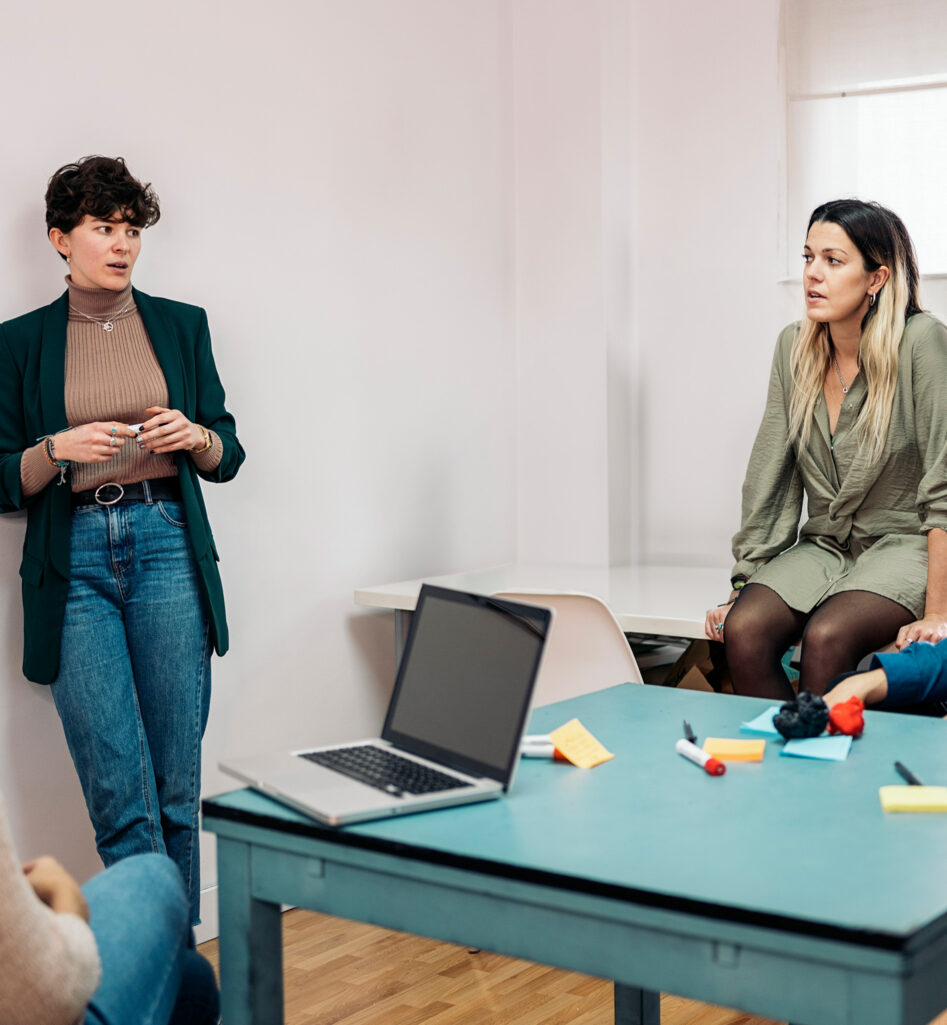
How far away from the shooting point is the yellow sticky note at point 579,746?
Answer: 4.56ft

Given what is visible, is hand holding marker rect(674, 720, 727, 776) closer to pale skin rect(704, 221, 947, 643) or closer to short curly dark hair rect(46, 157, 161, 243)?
pale skin rect(704, 221, 947, 643)

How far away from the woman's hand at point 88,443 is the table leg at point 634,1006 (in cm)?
127

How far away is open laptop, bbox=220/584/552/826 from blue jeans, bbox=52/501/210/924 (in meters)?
1.08

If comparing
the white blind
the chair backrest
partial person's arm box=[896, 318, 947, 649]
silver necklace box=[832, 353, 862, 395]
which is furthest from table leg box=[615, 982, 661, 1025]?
the white blind

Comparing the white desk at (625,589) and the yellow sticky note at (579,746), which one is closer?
the yellow sticky note at (579,746)

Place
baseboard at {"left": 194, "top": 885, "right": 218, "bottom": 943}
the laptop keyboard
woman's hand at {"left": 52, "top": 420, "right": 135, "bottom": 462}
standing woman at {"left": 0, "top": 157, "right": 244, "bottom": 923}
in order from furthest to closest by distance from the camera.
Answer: baseboard at {"left": 194, "top": 885, "right": 218, "bottom": 943} → standing woman at {"left": 0, "top": 157, "right": 244, "bottom": 923} → woman's hand at {"left": 52, "top": 420, "right": 135, "bottom": 462} → the laptop keyboard

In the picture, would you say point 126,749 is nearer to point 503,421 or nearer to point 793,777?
point 793,777

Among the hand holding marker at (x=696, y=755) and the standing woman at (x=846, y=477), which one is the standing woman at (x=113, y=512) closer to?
the standing woman at (x=846, y=477)

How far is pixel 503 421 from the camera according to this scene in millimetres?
3902

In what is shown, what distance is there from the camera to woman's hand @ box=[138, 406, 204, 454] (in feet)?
7.61

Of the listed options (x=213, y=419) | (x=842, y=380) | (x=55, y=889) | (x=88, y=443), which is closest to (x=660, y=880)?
(x=55, y=889)

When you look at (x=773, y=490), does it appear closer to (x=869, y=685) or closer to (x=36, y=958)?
(x=869, y=685)

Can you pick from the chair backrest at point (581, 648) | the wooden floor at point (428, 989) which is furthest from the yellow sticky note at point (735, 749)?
the wooden floor at point (428, 989)

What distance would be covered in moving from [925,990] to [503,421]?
3.06 metres
